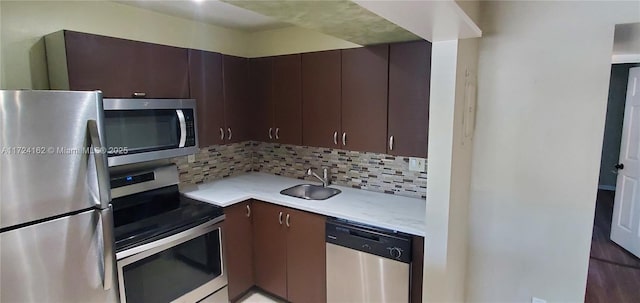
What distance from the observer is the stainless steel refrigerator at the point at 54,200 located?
1.36 meters

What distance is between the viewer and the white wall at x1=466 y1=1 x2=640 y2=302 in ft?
5.93

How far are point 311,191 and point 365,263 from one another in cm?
93

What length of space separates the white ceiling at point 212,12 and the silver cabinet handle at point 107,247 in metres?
1.48

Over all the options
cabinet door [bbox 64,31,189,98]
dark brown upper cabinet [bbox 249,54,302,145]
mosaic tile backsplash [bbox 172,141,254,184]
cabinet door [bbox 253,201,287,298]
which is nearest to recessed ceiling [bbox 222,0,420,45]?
dark brown upper cabinet [bbox 249,54,302,145]

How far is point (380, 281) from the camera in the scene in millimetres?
2059

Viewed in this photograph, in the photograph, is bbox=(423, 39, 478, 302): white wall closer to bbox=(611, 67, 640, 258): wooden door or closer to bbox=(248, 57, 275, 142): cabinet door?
bbox=(248, 57, 275, 142): cabinet door

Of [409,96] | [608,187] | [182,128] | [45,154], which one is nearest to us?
[45,154]

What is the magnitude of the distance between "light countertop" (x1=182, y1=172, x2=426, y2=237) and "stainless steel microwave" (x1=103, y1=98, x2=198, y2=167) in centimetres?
45

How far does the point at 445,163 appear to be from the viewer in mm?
1726

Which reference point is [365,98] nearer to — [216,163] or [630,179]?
[216,163]

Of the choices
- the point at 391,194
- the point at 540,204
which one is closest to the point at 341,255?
the point at 391,194

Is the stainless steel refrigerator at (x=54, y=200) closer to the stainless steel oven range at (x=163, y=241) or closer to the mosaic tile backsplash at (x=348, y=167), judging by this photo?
the stainless steel oven range at (x=163, y=241)

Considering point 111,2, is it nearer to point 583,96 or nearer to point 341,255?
point 341,255

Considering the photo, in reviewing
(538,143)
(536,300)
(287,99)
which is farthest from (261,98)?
(536,300)
